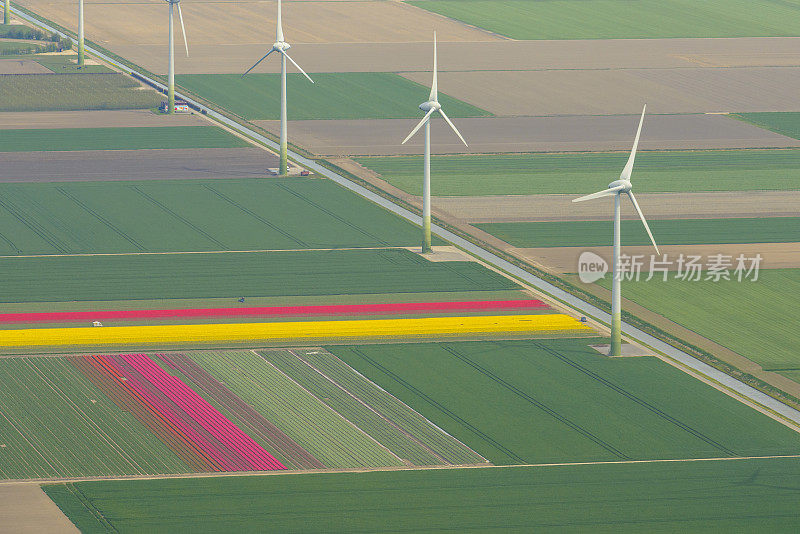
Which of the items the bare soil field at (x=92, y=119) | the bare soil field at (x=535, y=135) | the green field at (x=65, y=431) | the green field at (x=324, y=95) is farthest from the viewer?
the green field at (x=324, y=95)

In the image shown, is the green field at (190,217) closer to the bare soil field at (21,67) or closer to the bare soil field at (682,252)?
the bare soil field at (682,252)

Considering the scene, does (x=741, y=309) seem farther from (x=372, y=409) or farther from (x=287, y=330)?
(x=372, y=409)

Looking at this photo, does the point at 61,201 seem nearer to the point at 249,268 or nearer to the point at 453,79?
the point at 249,268

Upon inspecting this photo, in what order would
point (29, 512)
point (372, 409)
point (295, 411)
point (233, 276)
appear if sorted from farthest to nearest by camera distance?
point (233, 276) → point (372, 409) → point (295, 411) → point (29, 512)

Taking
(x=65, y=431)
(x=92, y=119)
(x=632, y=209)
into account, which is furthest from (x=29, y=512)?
(x=92, y=119)

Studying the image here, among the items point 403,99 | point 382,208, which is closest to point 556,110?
point 403,99

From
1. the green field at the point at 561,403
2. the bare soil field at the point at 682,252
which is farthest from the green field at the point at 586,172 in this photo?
the green field at the point at 561,403
